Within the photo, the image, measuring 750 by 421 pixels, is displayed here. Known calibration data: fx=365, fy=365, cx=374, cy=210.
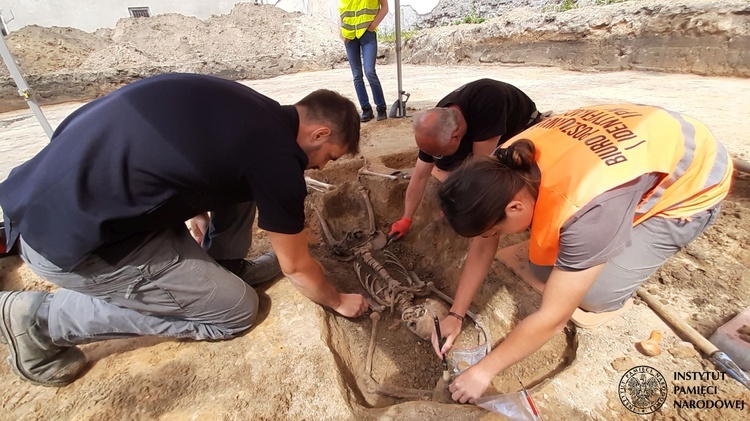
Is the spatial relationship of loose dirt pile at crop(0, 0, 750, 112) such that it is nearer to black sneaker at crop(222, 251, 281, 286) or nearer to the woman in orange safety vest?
the woman in orange safety vest

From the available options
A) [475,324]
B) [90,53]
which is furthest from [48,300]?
[90,53]

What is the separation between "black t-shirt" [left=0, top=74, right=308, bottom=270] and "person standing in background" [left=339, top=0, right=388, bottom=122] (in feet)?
14.4

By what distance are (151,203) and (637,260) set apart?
240 centimetres

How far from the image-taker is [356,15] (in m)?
5.50

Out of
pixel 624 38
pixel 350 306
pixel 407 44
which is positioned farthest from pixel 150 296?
pixel 407 44

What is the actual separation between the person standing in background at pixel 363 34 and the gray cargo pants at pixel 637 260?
4.45m

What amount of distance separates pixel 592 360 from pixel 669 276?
100 centimetres

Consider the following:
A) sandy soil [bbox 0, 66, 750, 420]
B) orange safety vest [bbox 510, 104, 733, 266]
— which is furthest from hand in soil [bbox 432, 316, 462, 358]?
orange safety vest [bbox 510, 104, 733, 266]

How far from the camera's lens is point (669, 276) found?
89.8 inches

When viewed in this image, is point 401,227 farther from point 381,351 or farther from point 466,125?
point 381,351

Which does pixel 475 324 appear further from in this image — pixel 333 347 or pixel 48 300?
pixel 48 300

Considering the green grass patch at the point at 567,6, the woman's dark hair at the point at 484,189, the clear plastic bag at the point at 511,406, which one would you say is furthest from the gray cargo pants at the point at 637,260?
the green grass patch at the point at 567,6

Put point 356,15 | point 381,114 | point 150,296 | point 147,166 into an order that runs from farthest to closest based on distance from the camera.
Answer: point 381,114, point 356,15, point 150,296, point 147,166

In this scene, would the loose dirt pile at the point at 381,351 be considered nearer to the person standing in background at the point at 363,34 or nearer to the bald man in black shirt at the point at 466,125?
the bald man in black shirt at the point at 466,125
